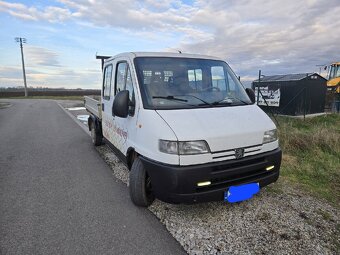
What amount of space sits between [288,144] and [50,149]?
20.1 feet

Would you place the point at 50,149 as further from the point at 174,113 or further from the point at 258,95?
the point at 258,95

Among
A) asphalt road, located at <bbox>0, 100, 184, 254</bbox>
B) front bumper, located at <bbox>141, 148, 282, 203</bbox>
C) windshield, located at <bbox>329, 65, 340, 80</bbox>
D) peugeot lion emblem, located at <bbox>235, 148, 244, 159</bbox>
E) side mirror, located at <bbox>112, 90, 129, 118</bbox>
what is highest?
windshield, located at <bbox>329, 65, 340, 80</bbox>

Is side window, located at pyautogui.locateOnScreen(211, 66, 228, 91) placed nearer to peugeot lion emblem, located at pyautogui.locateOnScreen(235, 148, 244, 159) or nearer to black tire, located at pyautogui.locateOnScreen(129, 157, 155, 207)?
peugeot lion emblem, located at pyautogui.locateOnScreen(235, 148, 244, 159)

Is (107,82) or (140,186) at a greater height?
(107,82)

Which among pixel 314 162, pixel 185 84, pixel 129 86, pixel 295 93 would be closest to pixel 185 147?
pixel 185 84

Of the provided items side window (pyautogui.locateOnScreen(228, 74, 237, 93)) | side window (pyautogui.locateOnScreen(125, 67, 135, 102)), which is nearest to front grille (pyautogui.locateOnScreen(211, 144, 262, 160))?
side window (pyautogui.locateOnScreen(228, 74, 237, 93))

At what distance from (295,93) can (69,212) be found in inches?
532

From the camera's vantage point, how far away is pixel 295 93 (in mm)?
14070

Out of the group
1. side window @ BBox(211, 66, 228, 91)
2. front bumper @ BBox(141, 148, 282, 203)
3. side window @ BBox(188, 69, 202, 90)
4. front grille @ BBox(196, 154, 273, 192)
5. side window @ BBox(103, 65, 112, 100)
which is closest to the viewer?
front bumper @ BBox(141, 148, 282, 203)

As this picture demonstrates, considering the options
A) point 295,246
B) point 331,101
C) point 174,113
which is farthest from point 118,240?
point 331,101

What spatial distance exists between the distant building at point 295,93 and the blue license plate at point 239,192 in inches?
440

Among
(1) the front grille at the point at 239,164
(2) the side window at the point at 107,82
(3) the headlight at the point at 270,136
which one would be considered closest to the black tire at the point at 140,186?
(1) the front grille at the point at 239,164

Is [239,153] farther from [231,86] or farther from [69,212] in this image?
[69,212]

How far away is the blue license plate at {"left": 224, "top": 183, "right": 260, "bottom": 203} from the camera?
320 centimetres
